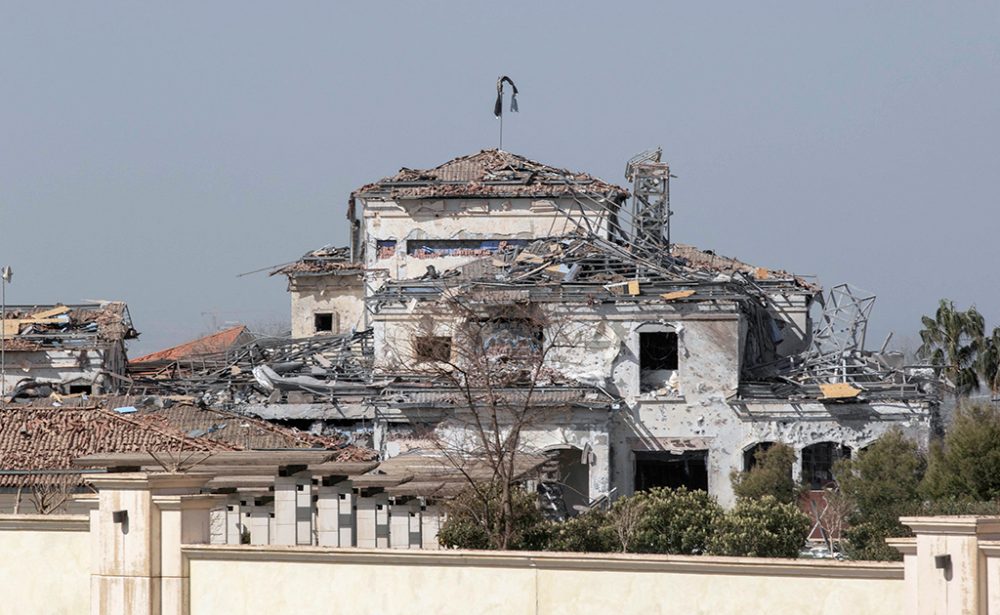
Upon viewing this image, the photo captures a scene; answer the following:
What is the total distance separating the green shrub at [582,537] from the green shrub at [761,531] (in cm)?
194

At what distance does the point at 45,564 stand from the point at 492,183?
35.9 m

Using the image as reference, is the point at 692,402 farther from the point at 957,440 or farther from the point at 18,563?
the point at 18,563

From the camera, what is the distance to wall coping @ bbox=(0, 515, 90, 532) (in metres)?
19.7

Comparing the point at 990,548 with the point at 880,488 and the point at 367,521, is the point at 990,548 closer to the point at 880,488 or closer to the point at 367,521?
the point at 367,521

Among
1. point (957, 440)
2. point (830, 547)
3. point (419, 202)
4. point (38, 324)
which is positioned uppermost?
point (419, 202)

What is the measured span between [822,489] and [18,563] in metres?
27.2

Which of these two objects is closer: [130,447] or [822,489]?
[130,447]

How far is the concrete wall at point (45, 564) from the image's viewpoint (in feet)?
64.6

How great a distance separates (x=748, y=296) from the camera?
Answer: 48.4m

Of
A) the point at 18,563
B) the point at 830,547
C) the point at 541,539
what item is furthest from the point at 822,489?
the point at 18,563

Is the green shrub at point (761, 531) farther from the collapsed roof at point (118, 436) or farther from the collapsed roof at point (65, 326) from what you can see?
the collapsed roof at point (65, 326)

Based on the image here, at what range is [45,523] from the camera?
782 inches

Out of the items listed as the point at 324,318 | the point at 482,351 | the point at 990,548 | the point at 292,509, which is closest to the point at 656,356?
the point at 482,351

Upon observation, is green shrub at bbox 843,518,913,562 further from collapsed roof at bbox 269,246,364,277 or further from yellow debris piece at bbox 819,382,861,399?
collapsed roof at bbox 269,246,364,277
